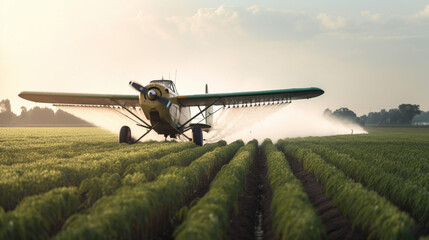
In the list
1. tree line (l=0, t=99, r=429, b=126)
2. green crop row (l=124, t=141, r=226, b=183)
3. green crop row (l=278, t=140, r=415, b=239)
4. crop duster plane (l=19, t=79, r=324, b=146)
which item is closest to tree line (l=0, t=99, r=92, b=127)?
tree line (l=0, t=99, r=429, b=126)

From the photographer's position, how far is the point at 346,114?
529 feet

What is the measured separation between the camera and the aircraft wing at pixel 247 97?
19266 millimetres

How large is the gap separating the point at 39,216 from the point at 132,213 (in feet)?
3.85

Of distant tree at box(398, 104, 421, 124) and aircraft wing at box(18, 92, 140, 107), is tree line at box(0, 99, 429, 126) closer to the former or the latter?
distant tree at box(398, 104, 421, 124)

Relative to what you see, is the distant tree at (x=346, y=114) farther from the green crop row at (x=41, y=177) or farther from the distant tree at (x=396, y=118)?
the green crop row at (x=41, y=177)

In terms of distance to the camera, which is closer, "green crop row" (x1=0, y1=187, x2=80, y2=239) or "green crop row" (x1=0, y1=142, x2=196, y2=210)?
"green crop row" (x1=0, y1=187, x2=80, y2=239)

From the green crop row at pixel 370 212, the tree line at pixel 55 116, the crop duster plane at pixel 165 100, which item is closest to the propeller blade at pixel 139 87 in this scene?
the crop duster plane at pixel 165 100

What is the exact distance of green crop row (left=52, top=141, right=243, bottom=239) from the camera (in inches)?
157

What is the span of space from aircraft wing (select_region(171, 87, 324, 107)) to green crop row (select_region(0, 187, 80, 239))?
1483 centimetres

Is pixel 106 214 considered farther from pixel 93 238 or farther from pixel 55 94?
pixel 55 94

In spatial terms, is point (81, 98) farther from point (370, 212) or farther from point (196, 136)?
point (370, 212)

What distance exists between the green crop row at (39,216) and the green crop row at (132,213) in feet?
0.78

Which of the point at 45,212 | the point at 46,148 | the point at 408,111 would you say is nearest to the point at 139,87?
the point at 46,148

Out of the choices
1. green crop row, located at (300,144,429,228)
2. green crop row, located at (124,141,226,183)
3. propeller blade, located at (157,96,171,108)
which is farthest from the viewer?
propeller blade, located at (157,96,171,108)
